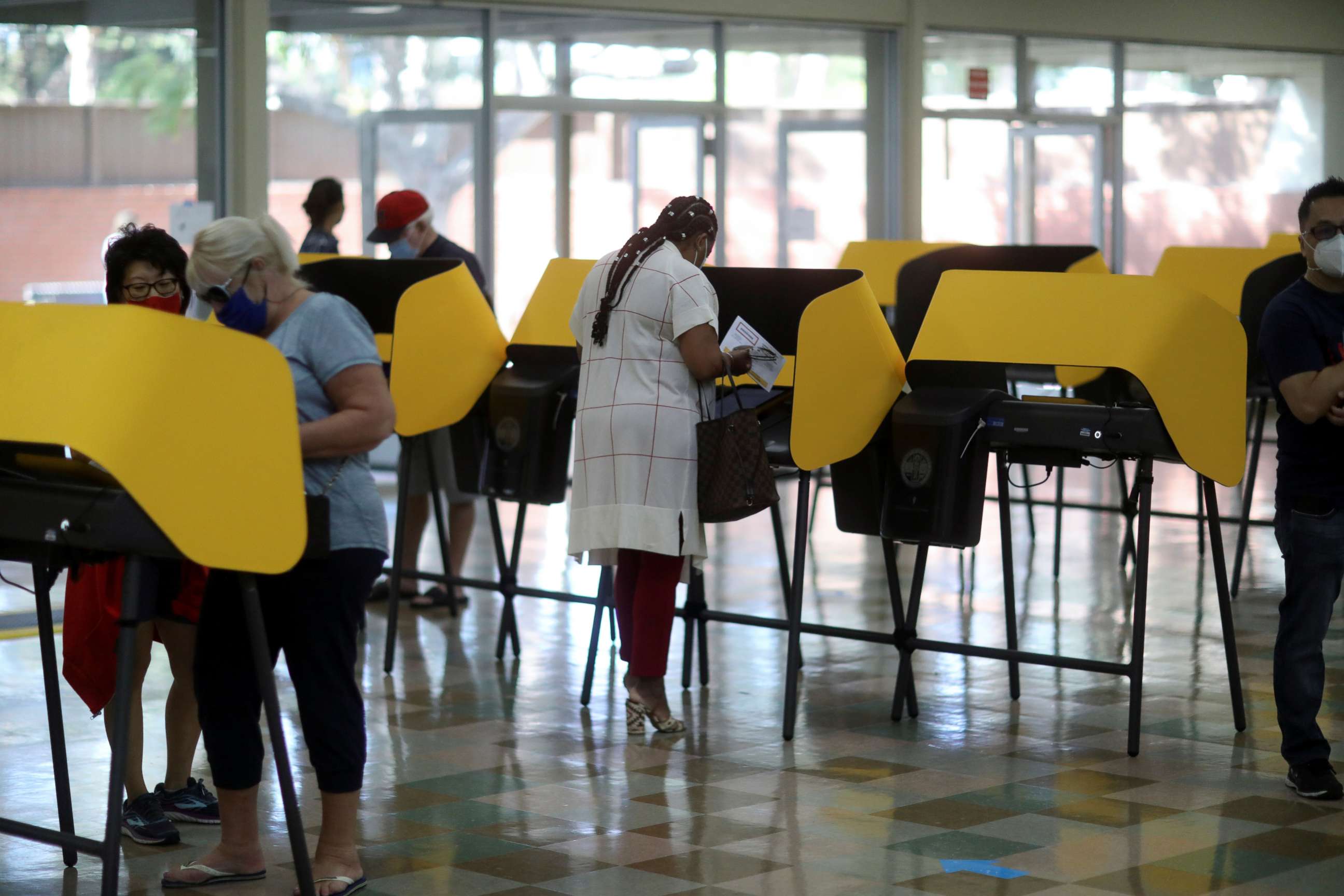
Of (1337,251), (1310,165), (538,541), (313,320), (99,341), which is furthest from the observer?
(1310,165)

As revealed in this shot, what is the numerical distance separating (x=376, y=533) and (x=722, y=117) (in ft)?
28.7

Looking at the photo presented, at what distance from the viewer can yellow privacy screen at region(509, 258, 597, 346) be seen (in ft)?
18.4

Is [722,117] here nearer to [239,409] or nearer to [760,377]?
[760,377]

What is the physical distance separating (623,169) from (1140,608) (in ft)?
24.1

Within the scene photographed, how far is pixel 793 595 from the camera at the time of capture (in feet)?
15.8

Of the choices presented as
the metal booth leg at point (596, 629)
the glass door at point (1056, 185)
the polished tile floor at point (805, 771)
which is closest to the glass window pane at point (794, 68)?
the glass door at point (1056, 185)

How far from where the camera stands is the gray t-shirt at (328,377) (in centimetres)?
325

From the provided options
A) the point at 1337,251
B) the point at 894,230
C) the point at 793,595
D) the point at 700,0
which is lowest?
the point at 793,595

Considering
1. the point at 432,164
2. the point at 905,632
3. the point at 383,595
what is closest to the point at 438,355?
the point at 383,595

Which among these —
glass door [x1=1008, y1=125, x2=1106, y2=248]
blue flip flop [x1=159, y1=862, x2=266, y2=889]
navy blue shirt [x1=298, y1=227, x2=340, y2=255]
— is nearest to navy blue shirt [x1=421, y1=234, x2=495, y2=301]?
navy blue shirt [x1=298, y1=227, x2=340, y2=255]

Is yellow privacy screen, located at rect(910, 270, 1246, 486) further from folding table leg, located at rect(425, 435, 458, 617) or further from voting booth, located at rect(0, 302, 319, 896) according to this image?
voting booth, located at rect(0, 302, 319, 896)

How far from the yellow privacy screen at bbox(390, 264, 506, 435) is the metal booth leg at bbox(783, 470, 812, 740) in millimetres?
1328

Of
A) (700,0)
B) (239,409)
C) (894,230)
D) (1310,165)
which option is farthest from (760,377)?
(1310,165)

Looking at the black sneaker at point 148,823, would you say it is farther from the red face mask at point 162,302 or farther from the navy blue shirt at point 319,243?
the navy blue shirt at point 319,243
